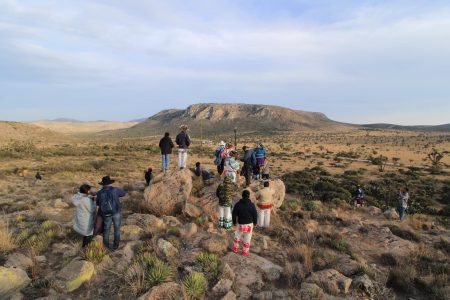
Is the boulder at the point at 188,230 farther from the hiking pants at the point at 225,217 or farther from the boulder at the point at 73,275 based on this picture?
the boulder at the point at 73,275

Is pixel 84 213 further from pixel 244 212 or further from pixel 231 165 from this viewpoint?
pixel 231 165

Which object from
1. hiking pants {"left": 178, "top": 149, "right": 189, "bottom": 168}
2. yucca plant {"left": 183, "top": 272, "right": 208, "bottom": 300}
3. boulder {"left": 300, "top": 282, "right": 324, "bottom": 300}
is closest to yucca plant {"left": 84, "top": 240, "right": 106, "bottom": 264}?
yucca plant {"left": 183, "top": 272, "right": 208, "bottom": 300}

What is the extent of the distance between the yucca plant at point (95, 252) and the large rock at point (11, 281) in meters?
1.22

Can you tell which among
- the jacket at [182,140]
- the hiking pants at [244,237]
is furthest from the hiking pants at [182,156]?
the hiking pants at [244,237]

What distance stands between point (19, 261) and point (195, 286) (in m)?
4.06

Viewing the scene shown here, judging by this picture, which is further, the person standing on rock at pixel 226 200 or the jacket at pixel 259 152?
the jacket at pixel 259 152

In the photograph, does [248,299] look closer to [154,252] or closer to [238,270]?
[238,270]

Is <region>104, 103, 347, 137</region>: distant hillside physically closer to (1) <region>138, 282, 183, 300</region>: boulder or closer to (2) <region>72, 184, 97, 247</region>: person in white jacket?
(2) <region>72, 184, 97, 247</region>: person in white jacket

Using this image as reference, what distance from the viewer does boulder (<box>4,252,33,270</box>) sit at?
7.47 metres

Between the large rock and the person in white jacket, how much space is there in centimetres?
149

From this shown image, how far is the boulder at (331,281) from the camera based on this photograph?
7480 mm

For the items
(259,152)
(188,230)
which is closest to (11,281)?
(188,230)

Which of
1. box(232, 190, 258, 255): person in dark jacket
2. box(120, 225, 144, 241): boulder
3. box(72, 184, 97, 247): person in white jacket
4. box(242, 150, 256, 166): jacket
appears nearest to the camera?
box(72, 184, 97, 247): person in white jacket

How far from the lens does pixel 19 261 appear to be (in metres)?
7.63
